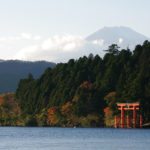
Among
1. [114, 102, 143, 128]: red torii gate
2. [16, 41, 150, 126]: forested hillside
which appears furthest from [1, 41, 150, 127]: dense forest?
[114, 102, 143, 128]: red torii gate

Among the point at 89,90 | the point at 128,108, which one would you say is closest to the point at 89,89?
the point at 89,90

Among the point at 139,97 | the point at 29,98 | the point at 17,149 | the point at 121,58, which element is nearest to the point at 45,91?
the point at 29,98

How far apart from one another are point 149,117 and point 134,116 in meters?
3.67

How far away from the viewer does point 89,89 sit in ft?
527

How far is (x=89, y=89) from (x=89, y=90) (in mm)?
320

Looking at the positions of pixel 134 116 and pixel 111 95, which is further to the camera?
pixel 111 95

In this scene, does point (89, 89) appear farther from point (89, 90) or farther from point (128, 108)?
point (128, 108)

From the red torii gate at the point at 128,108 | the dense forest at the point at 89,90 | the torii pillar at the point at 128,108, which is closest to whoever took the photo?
the torii pillar at the point at 128,108

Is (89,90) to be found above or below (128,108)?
above

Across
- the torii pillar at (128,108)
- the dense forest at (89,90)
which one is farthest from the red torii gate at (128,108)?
the dense forest at (89,90)

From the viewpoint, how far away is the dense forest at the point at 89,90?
153125 mm

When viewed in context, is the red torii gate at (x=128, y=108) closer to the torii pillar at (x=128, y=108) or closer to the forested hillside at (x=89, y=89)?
the torii pillar at (x=128, y=108)

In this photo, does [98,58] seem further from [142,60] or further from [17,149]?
[17,149]

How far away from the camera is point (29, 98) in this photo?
18488 centimetres
